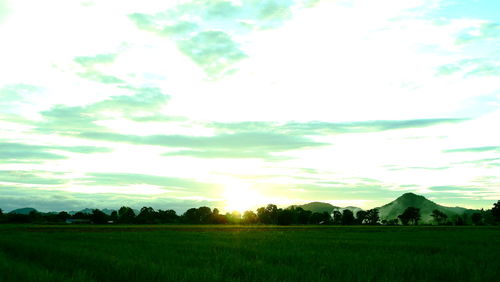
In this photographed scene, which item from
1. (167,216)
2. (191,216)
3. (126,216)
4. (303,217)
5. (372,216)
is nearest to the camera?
(126,216)

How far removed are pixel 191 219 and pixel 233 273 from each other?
138 meters

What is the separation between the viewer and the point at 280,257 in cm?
1469

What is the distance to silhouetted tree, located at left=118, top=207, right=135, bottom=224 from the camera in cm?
12352

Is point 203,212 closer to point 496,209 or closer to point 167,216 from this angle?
point 167,216

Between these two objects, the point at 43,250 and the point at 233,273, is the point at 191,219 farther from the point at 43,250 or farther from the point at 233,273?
the point at 233,273

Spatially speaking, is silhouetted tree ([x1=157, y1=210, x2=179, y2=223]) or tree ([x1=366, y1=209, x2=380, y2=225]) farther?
tree ([x1=366, y1=209, x2=380, y2=225])

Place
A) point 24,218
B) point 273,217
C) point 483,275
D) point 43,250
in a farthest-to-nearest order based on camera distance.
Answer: point 273,217 < point 24,218 < point 43,250 < point 483,275

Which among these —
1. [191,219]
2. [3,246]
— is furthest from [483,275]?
[191,219]

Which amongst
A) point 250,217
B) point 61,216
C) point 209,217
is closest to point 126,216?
point 61,216

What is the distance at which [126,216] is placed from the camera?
5027 inches

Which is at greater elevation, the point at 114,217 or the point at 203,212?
the point at 203,212

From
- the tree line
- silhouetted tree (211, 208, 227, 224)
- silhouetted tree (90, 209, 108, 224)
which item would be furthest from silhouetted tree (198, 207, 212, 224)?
silhouetted tree (90, 209, 108, 224)

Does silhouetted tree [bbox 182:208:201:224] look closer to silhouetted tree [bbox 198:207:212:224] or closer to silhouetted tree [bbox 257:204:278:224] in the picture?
silhouetted tree [bbox 198:207:212:224]

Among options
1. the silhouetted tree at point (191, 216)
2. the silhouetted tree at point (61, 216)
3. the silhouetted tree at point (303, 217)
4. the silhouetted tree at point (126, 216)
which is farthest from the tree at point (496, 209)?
the silhouetted tree at point (61, 216)
